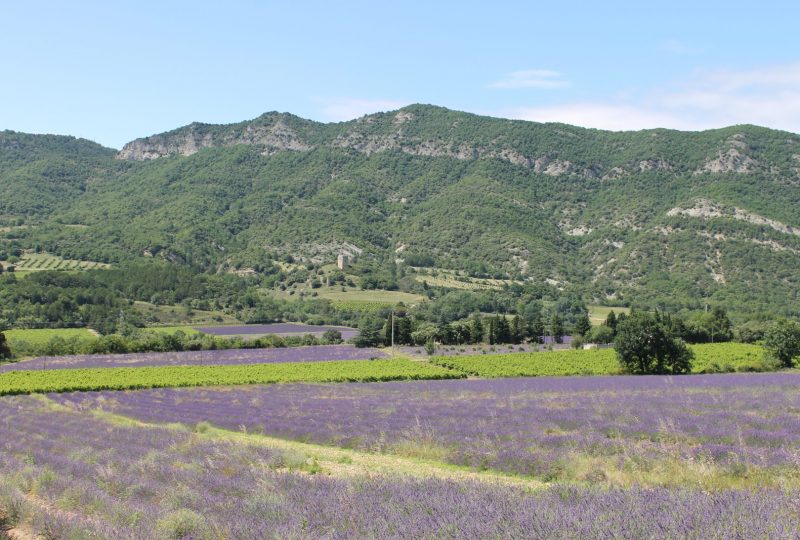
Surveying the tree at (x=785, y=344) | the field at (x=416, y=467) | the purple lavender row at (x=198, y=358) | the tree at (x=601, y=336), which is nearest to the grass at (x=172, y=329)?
the purple lavender row at (x=198, y=358)

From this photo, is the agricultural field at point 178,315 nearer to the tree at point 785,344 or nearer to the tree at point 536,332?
the tree at point 536,332

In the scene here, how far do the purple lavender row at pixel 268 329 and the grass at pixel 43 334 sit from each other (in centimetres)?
1581

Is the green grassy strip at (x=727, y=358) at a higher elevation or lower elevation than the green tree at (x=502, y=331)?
→ higher

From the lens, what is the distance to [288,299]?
447ft

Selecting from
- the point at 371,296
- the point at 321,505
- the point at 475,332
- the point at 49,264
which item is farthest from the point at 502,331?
the point at 49,264

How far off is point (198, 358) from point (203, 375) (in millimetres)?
17242

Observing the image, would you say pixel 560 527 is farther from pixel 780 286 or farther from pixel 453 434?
pixel 780 286

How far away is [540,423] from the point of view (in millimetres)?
17531

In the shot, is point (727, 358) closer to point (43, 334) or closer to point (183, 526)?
point (183, 526)

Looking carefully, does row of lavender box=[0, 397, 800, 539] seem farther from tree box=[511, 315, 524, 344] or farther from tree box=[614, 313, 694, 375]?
tree box=[511, 315, 524, 344]

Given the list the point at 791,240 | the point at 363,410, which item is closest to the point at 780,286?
the point at 791,240

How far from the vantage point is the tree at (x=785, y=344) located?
50094 millimetres

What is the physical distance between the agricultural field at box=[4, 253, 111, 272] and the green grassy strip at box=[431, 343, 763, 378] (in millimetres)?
110371

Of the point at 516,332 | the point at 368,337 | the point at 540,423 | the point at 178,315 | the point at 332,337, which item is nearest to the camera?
the point at 540,423
